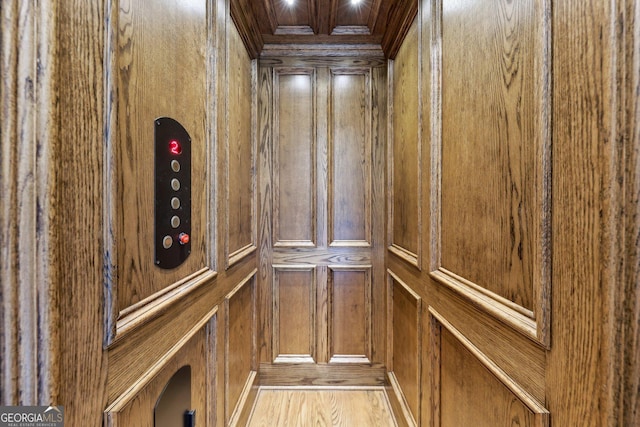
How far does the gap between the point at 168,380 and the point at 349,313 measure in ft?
5.10

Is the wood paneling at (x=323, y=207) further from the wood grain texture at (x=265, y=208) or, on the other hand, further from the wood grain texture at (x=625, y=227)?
the wood grain texture at (x=625, y=227)

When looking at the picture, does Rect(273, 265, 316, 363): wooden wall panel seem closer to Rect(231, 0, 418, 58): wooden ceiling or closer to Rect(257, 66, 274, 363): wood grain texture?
Rect(257, 66, 274, 363): wood grain texture

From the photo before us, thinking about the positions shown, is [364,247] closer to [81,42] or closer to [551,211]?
[551,211]

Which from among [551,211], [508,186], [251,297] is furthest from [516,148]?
[251,297]

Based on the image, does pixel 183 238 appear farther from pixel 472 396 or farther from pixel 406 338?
pixel 406 338

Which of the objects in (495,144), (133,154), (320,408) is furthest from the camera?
(320,408)

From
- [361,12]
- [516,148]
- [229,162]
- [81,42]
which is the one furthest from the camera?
[361,12]

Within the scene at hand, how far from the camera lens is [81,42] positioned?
2.04 ft

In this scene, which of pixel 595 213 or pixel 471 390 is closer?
pixel 595 213

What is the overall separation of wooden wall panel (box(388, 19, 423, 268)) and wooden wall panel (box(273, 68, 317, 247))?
1.79ft

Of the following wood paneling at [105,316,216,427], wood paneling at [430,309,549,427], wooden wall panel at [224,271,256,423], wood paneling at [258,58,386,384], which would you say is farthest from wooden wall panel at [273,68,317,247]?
wood paneling at [430,309,549,427]

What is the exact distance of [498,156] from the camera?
933mm

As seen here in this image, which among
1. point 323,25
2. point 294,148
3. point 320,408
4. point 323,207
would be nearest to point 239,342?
point 320,408

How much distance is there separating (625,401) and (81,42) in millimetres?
1085
